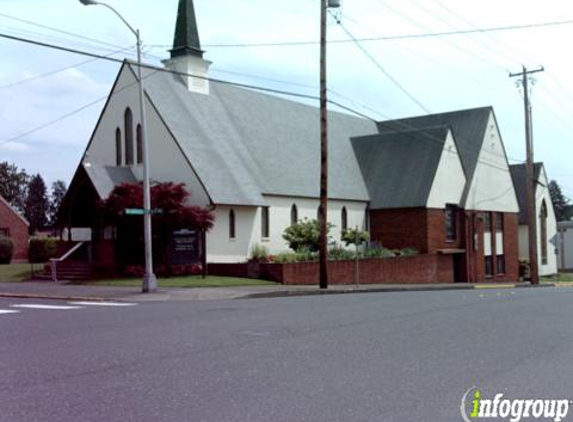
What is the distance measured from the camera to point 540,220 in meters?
70.6

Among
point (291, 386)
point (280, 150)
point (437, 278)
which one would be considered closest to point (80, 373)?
point (291, 386)

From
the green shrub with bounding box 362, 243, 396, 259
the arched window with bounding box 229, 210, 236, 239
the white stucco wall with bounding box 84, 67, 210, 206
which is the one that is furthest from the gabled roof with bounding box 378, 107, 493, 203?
the white stucco wall with bounding box 84, 67, 210, 206

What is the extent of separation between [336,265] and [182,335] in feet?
77.5

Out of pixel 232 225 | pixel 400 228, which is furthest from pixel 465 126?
pixel 232 225

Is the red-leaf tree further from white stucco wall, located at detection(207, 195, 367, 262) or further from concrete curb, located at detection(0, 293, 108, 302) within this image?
concrete curb, located at detection(0, 293, 108, 302)

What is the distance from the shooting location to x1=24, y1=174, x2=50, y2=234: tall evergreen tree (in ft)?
361

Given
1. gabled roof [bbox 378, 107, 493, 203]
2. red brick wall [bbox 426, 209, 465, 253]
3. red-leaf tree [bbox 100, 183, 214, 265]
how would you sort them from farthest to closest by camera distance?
1. gabled roof [bbox 378, 107, 493, 203]
2. red brick wall [bbox 426, 209, 465, 253]
3. red-leaf tree [bbox 100, 183, 214, 265]

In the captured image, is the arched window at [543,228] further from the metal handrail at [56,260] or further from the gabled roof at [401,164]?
the metal handrail at [56,260]

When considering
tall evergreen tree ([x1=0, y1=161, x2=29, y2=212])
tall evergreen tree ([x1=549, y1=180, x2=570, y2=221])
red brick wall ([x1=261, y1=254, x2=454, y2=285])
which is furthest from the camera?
tall evergreen tree ([x1=549, y1=180, x2=570, y2=221])

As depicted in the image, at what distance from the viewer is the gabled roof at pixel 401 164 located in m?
→ 47.2

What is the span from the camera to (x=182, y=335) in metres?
13.3

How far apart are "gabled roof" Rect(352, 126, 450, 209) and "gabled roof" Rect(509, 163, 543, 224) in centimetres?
2255

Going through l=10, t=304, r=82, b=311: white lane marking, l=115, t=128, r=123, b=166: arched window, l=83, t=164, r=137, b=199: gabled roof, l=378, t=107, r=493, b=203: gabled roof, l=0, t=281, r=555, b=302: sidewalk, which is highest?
l=378, t=107, r=493, b=203: gabled roof

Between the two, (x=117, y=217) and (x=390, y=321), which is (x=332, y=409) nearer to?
(x=390, y=321)
